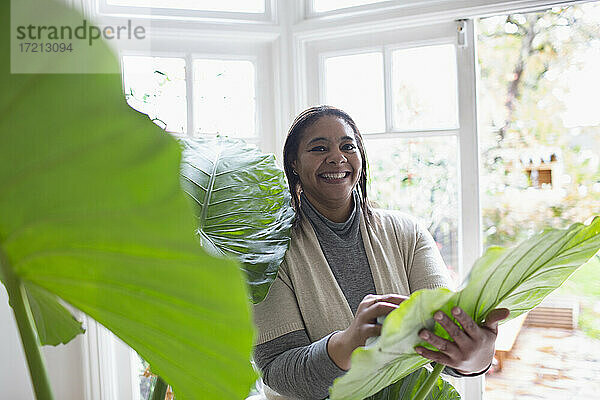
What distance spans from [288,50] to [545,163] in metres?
0.96

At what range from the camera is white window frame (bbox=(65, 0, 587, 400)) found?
180cm

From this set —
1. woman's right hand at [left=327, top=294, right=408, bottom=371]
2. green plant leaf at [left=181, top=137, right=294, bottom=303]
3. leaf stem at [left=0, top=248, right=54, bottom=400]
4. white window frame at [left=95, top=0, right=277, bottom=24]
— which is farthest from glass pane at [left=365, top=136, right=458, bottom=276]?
leaf stem at [left=0, top=248, right=54, bottom=400]

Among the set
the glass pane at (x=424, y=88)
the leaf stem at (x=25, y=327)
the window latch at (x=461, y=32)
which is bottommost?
the leaf stem at (x=25, y=327)

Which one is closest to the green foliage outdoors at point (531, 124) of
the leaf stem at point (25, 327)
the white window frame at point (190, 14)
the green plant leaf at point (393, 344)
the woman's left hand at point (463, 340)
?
the white window frame at point (190, 14)

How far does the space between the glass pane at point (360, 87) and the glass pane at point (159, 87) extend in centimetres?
51

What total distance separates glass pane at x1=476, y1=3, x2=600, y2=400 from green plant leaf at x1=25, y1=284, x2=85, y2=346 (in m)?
1.56

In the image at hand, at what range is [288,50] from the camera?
2029 millimetres

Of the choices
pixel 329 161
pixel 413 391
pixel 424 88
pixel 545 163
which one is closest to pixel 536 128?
pixel 545 163

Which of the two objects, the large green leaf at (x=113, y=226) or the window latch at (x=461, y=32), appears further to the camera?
the window latch at (x=461, y=32)

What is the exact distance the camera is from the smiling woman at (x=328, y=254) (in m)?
1.22

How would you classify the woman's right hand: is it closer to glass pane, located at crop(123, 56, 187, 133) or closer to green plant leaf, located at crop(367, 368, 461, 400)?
green plant leaf, located at crop(367, 368, 461, 400)

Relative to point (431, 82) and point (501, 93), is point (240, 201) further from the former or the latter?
point (501, 93)

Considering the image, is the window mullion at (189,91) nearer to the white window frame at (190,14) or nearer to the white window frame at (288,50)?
the white window frame at (288,50)

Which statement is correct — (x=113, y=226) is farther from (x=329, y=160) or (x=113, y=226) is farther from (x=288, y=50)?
Answer: (x=288, y=50)
